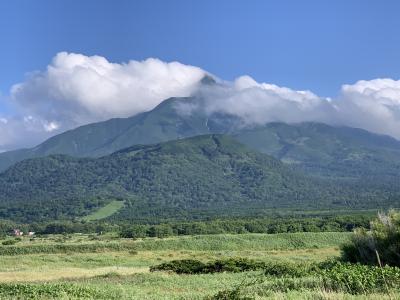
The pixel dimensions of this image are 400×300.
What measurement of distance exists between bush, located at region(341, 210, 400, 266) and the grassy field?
19.5ft

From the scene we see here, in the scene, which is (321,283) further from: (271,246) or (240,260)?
(271,246)

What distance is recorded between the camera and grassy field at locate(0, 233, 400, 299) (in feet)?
66.2

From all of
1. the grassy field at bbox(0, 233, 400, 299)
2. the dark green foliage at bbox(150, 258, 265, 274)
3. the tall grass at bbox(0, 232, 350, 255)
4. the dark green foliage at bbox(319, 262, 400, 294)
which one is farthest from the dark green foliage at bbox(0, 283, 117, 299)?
the tall grass at bbox(0, 232, 350, 255)

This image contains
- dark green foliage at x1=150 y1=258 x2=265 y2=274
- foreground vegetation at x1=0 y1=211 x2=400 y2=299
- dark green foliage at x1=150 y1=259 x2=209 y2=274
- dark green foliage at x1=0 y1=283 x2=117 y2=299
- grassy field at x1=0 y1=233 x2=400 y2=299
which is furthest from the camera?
dark green foliage at x1=150 y1=258 x2=265 y2=274

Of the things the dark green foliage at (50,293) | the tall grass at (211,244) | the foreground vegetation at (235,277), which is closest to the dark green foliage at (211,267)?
the foreground vegetation at (235,277)

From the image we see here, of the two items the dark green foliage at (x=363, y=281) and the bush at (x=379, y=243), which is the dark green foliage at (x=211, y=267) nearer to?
the bush at (x=379, y=243)

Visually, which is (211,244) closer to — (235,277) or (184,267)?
(184,267)

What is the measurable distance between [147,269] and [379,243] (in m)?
25.3

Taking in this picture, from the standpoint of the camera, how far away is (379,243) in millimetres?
28344

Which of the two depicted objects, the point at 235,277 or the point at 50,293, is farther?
the point at 235,277

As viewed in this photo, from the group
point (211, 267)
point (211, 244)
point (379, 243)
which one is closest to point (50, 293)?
point (379, 243)

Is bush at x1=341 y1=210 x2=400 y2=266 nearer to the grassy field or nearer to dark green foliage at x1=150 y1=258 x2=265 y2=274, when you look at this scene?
the grassy field

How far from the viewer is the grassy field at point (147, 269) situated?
20188 mm

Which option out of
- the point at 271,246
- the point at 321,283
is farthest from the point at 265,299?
the point at 271,246
